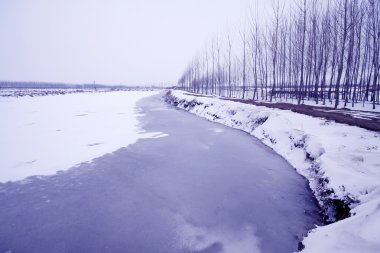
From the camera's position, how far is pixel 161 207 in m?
6.16

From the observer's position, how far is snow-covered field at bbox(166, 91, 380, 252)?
3.83 meters

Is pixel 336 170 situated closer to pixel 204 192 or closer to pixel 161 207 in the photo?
pixel 204 192

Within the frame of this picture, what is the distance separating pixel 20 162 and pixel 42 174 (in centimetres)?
216

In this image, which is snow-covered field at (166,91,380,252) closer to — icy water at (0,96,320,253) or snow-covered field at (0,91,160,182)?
icy water at (0,96,320,253)

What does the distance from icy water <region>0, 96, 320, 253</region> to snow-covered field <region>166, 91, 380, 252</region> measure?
1.50ft

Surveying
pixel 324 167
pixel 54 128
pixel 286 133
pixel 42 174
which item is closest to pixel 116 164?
pixel 42 174

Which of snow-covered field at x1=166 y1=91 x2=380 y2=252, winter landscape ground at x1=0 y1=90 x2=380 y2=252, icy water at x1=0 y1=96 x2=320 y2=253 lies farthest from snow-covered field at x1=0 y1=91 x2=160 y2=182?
snow-covered field at x1=166 y1=91 x2=380 y2=252

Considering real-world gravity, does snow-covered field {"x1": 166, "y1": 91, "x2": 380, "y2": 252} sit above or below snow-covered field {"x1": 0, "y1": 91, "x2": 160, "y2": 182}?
above

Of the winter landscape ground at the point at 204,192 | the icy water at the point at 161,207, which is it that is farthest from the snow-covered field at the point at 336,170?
the icy water at the point at 161,207

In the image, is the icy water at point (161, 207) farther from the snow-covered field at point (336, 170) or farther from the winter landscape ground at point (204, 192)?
the snow-covered field at point (336, 170)

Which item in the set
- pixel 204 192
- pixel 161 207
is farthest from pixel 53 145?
pixel 204 192

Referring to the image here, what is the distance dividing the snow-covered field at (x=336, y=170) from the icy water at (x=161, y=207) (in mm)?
458

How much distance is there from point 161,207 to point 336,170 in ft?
14.7

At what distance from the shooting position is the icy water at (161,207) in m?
4.79
